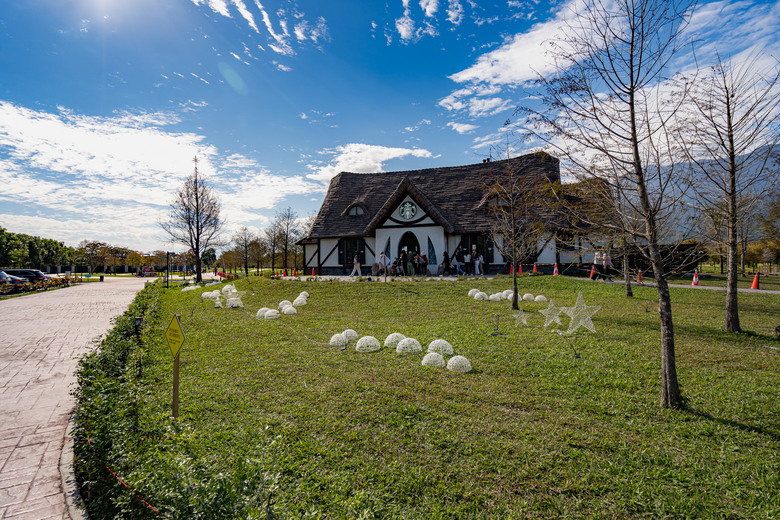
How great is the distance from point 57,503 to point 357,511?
3097mm

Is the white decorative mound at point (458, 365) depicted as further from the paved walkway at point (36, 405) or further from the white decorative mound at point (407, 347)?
the paved walkway at point (36, 405)

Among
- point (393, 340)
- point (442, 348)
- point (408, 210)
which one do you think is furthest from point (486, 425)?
point (408, 210)

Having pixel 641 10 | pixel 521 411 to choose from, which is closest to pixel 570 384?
pixel 521 411

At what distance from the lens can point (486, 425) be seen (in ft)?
15.6

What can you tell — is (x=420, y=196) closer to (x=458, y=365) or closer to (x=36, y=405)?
(x=458, y=365)

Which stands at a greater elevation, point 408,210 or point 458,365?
point 408,210

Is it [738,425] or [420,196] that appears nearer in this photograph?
[738,425]

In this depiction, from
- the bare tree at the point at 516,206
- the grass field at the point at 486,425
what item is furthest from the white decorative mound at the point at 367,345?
the bare tree at the point at 516,206

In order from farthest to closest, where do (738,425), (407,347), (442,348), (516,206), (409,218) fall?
(409,218) → (516,206) → (407,347) → (442,348) → (738,425)

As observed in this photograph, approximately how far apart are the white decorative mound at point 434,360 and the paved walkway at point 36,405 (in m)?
5.34

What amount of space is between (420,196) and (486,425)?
20.3 metres

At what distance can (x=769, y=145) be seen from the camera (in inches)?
294

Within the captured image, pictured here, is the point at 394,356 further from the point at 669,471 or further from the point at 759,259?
the point at 759,259

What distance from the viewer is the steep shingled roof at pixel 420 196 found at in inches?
949
